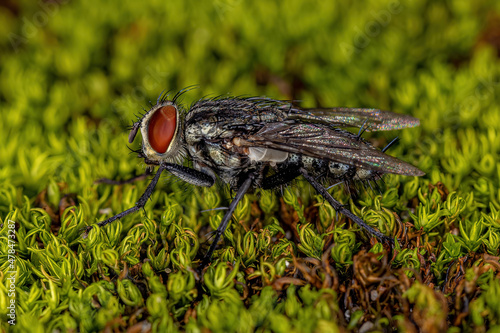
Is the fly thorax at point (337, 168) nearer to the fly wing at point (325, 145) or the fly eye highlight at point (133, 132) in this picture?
the fly wing at point (325, 145)

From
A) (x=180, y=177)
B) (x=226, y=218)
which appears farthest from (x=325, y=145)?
(x=180, y=177)

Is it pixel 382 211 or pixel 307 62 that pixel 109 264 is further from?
pixel 307 62

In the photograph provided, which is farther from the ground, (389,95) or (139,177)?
(389,95)

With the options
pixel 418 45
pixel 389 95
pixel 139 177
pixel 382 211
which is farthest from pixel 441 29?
pixel 139 177

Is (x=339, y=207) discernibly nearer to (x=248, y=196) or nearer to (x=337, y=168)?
(x=337, y=168)

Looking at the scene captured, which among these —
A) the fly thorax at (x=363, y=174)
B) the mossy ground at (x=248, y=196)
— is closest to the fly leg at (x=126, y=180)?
the mossy ground at (x=248, y=196)
